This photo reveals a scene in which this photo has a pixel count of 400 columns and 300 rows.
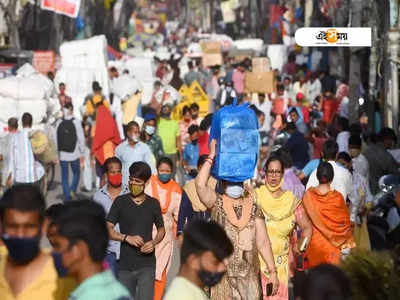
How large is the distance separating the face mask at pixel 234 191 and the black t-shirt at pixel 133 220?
0.89 metres

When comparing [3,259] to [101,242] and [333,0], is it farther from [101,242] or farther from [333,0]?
[333,0]

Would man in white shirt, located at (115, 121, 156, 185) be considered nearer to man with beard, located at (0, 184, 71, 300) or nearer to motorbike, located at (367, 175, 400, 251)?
motorbike, located at (367, 175, 400, 251)

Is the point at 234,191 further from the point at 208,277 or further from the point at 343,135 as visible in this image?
the point at 343,135

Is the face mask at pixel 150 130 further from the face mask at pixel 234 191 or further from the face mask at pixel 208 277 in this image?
the face mask at pixel 208 277

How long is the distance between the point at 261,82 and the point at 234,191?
1841 cm

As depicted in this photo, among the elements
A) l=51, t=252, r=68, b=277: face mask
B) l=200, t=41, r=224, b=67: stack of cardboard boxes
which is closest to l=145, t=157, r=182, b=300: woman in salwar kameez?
l=51, t=252, r=68, b=277: face mask

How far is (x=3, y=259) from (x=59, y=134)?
1168 centimetres

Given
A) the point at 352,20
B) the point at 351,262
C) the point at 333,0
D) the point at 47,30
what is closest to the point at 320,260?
the point at 351,262

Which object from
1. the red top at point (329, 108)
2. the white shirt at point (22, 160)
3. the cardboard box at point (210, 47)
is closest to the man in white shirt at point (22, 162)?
the white shirt at point (22, 160)

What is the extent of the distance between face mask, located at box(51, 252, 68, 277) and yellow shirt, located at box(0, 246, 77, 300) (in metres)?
0.02

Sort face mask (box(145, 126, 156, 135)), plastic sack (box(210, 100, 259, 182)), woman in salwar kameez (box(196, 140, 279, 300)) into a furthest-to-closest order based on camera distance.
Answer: face mask (box(145, 126, 156, 135))
plastic sack (box(210, 100, 259, 182))
woman in salwar kameez (box(196, 140, 279, 300))

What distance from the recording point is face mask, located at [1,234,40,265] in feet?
16.0

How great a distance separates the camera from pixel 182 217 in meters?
8.61

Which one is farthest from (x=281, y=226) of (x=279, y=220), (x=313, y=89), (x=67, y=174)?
(x=313, y=89)
